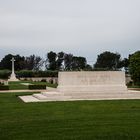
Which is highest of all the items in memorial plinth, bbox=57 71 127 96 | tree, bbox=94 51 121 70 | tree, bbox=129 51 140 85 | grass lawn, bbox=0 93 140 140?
tree, bbox=94 51 121 70

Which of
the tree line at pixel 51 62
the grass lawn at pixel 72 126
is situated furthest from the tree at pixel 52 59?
the grass lawn at pixel 72 126

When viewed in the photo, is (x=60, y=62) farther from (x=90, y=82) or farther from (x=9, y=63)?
(x=90, y=82)

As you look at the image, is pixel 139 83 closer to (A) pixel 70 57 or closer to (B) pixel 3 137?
(B) pixel 3 137

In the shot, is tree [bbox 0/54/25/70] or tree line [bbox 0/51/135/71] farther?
tree [bbox 0/54/25/70]

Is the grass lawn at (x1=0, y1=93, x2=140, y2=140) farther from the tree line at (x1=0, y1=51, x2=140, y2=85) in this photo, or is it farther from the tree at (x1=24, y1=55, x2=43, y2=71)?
the tree at (x1=24, y1=55, x2=43, y2=71)

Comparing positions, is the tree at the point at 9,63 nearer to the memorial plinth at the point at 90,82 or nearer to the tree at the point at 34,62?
the tree at the point at 34,62

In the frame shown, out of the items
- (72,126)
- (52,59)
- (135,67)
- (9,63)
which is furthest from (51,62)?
(72,126)

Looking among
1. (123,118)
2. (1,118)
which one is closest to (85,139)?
(123,118)

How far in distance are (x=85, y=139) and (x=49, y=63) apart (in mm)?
109358

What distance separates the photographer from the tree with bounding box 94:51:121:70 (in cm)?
8344

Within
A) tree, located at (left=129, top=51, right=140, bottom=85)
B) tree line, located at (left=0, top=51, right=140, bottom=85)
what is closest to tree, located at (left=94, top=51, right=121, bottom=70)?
tree line, located at (left=0, top=51, right=140, bottom=85)

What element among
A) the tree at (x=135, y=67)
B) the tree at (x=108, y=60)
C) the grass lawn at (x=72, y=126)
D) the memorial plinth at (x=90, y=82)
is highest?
the tree at (x=108, y=60)

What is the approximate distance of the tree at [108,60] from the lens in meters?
83.4

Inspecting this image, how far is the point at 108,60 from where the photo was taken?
84938mm
